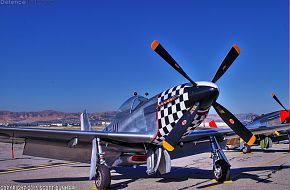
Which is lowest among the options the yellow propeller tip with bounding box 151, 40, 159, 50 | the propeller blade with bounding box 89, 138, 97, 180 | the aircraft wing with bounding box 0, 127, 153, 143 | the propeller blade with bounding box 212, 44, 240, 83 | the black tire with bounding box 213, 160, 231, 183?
the black tire with bounding box 213, 160, 231, 183

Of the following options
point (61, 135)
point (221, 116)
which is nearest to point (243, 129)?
point (221, 116)

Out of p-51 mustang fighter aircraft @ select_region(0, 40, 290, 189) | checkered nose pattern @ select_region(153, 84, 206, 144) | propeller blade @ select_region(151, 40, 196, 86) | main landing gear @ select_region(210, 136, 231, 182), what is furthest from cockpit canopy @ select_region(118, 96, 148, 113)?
main landing gear @ select_region(210, 136, 231, 182)

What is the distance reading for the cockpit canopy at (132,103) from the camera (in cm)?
989

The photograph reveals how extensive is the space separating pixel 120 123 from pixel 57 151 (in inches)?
81.2

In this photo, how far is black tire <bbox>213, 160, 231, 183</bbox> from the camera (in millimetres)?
8992

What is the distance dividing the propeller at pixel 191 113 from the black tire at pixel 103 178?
1667 millimetres

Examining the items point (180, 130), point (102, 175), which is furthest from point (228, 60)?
point (102, 175)

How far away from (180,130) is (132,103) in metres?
2.64

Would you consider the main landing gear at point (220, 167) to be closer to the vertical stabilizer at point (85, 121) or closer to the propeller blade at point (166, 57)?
the propeller blade at point (166, 57)

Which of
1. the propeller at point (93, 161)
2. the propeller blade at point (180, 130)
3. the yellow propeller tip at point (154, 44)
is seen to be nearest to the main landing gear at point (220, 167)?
the propeller blade at point (180, 130)

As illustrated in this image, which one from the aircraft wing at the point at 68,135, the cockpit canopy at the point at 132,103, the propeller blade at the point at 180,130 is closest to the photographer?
the propeller blade at the point at 180,130

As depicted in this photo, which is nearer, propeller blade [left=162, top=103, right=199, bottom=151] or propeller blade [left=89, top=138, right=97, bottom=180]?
propeller blade [left=162, top=103, right=199, bottom=151]

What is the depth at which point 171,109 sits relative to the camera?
822 cm

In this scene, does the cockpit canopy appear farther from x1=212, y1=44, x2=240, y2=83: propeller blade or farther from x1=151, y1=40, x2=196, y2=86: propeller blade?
x1=212, y1=44, x2=240, y2=83: propeller blade
